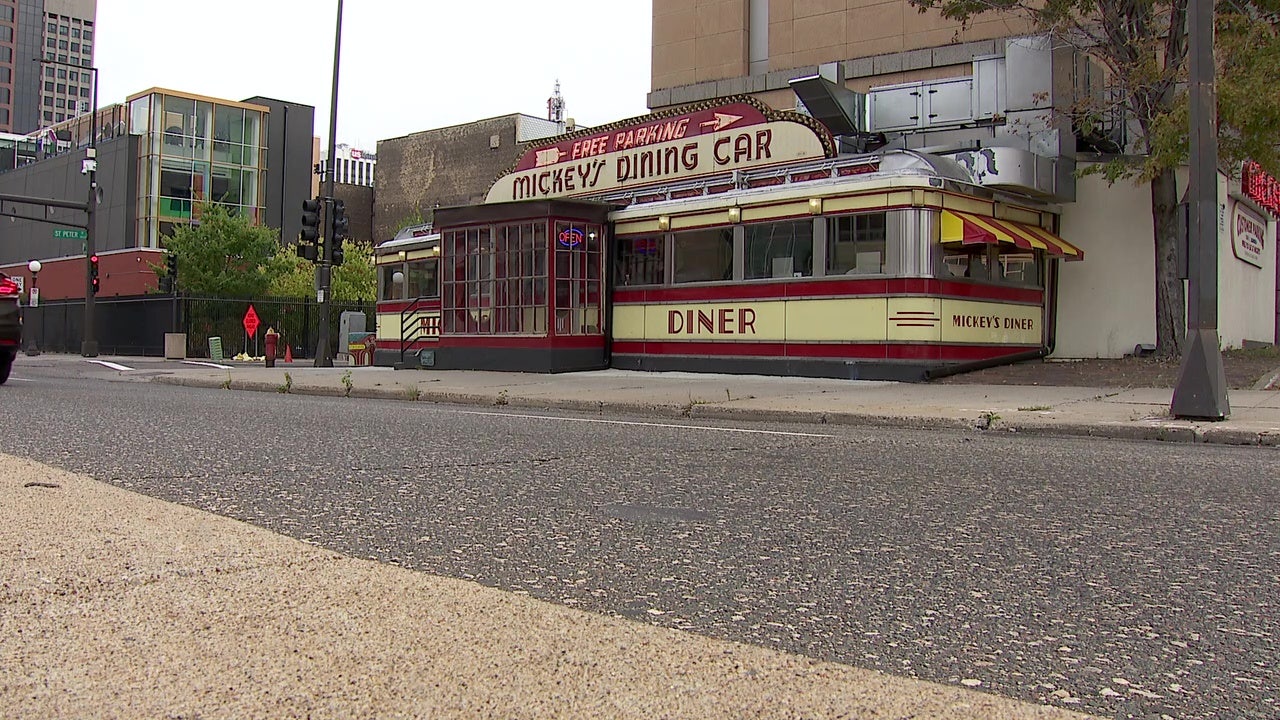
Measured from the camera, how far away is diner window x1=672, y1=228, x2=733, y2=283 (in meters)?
18.8

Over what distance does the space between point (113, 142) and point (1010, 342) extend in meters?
57.3

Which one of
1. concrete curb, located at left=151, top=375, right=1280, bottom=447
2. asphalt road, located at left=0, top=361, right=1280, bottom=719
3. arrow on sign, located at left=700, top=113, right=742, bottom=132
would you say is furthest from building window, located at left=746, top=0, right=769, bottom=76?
asphalt road, located at left=0, top=361, right=1280, bottom=719

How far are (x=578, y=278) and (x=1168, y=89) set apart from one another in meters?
10.7

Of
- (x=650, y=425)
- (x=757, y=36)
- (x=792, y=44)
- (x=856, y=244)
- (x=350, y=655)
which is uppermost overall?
(x=757, y=36)

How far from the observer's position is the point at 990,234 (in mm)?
15703

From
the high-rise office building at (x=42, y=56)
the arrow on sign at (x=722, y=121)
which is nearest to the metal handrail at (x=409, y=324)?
the arrow on sign at (x=722, y=121)

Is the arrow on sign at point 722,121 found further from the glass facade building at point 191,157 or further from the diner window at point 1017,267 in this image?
the glass facade building at point 191,157

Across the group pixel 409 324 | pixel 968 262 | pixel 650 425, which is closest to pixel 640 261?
pixel 968 262

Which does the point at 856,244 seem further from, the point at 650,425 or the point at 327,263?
the point at 327,263

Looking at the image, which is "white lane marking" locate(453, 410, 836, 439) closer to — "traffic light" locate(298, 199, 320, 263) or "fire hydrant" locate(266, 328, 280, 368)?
"traffic light" locate(298, 199, 320, 263)

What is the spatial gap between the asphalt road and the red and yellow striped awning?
7190mm

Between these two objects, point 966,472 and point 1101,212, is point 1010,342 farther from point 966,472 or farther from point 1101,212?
point 966,472

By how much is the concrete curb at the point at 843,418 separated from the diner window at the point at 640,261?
6.30m

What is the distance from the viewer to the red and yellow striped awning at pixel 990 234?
15.8 m
